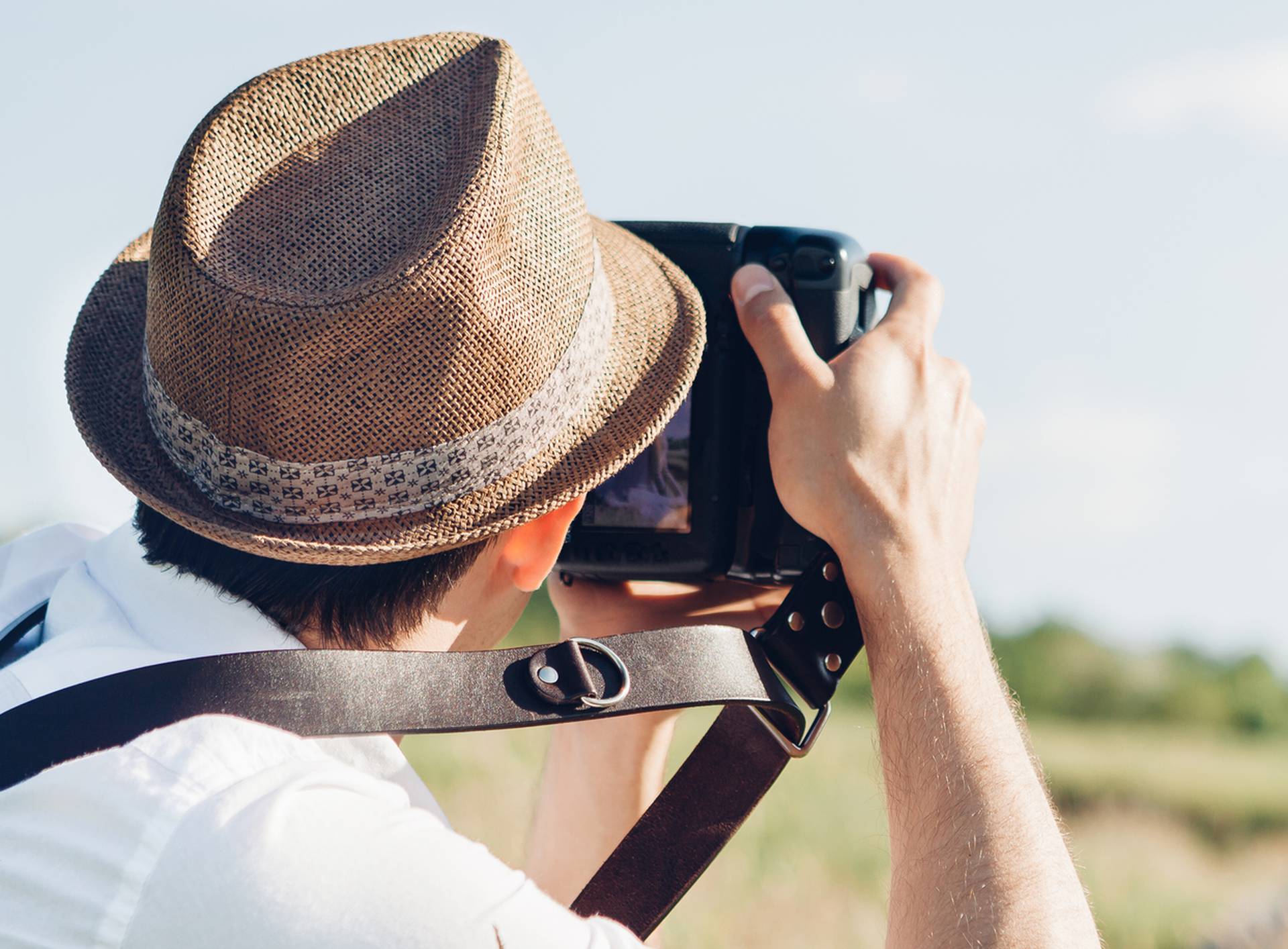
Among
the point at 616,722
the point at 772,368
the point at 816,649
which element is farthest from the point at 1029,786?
the point at 616,722

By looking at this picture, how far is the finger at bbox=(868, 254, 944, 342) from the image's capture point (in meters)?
1.52

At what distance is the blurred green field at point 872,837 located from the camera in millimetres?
4770

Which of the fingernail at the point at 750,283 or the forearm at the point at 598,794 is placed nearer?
the fingernail at the point at 750,283

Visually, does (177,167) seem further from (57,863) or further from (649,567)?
(649,567)

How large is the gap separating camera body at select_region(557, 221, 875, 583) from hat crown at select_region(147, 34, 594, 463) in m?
0.34

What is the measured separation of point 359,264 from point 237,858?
54cm

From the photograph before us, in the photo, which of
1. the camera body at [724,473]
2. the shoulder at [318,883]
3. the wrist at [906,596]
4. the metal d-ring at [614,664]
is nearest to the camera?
the shoulder at [318,883]

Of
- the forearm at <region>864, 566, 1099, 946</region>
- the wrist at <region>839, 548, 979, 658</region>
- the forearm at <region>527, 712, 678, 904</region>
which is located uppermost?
the wrist at <region>839, 548, 979, 658</region>

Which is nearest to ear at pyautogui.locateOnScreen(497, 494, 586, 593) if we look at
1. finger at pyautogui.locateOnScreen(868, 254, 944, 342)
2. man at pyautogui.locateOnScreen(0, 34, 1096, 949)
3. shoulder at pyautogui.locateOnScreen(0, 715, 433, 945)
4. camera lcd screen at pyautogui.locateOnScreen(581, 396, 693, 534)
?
man at pyautogui.locateOnScreen(0, 34, 1096, 949)

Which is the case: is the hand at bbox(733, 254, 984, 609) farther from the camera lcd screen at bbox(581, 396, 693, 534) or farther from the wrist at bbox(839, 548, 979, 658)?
the camera lcd screen at bbox(581, 396, 693, 534)

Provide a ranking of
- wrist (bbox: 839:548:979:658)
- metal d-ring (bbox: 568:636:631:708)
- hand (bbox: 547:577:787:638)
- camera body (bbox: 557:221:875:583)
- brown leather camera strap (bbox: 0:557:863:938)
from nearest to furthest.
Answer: brown leather camera strap (bbox: 0:557:863:938), metal d-ring (bbox: 568:636:631:708), wrist (bbox: 839:548:979:658), camera body (bbox: 557:221:875:583), hand (bbox: 547:577:787:638)

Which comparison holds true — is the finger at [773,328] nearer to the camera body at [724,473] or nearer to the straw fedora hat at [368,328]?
the camera body at [724,473]

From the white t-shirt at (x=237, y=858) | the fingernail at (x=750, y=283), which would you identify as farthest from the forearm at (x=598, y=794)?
the white t-shirt at (x=237, y=858)

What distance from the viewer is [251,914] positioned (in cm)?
85
